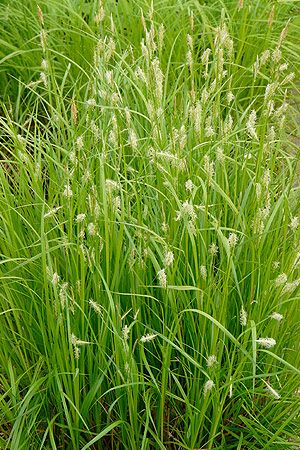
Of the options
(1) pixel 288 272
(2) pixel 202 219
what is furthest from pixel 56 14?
(1) pixel 288 272

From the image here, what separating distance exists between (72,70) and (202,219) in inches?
74.0

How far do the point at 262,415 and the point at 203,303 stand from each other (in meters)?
0.36

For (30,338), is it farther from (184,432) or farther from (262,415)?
(262,415)

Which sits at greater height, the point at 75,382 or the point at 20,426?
the point at 75,382

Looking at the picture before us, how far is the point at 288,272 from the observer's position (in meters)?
2.47

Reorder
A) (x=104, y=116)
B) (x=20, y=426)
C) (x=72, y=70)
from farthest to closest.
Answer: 1. (x=72, y=70)
2. (x=104, y=116)
3. (x=20, y=426)

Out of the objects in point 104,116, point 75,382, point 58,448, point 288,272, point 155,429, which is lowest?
point 58,448

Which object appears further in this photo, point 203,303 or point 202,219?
point 202,219

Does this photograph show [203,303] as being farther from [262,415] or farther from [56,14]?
[56,14]

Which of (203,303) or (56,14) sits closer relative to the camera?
(203,303)

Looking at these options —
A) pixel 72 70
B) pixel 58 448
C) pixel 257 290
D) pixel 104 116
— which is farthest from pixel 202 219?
pixel 72 70

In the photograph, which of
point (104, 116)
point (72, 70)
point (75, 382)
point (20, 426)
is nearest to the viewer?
point (75, 382)

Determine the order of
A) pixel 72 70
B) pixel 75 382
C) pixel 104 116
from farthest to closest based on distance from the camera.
Result: pixel 72 70
pixel 104 116
pixel 75 382

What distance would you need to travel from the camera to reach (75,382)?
91.6 inches
